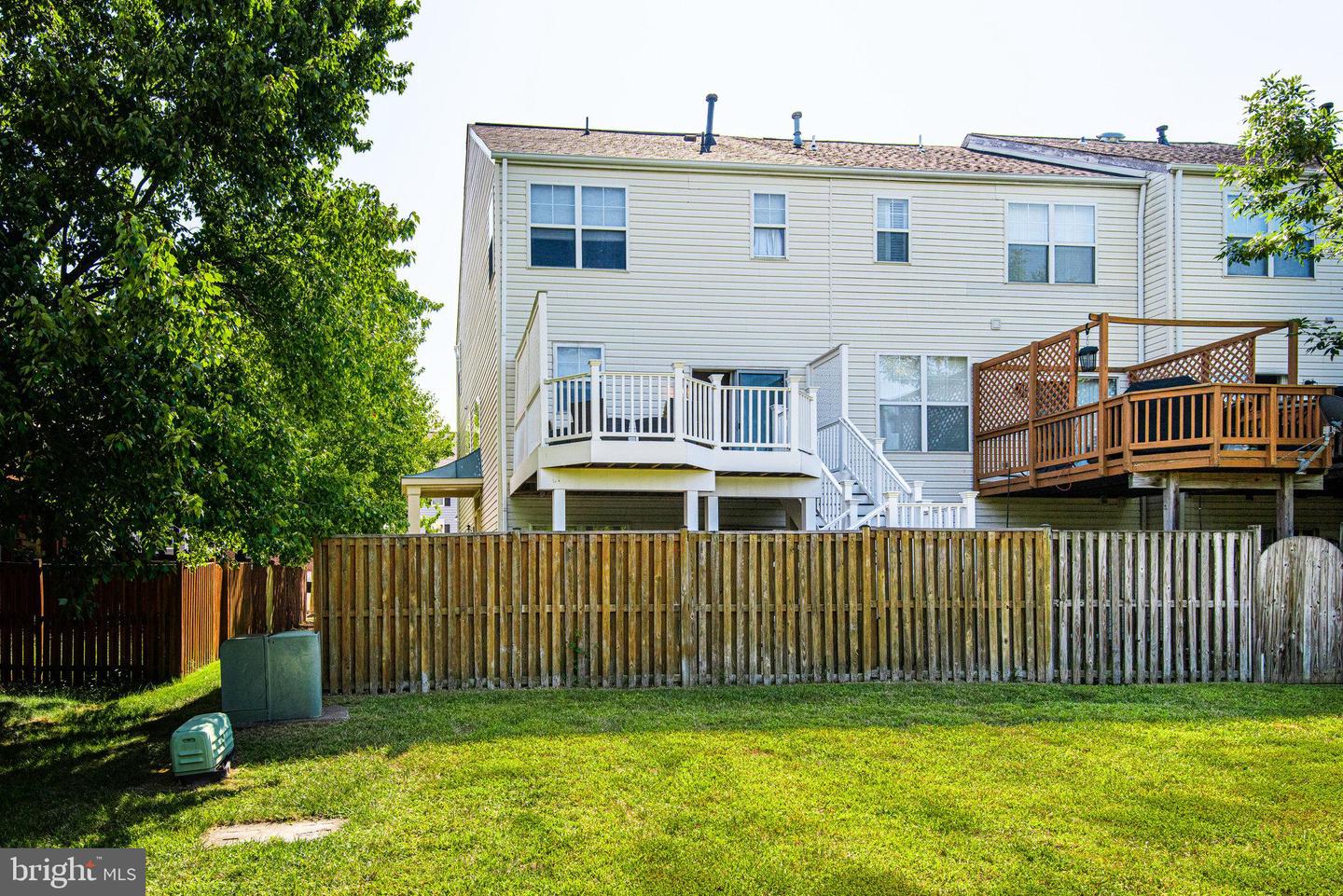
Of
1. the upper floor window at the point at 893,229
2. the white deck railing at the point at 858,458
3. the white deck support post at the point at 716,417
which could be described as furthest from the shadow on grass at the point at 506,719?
the upper floor window at the point at 893,229

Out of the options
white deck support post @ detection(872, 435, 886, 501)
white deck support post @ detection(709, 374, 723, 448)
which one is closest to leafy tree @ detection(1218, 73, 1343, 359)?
white deck support post @ detection(872, 435, 886, 501)

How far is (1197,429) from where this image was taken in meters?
13.0

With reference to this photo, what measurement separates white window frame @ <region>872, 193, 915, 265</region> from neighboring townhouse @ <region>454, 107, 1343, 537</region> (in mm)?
31

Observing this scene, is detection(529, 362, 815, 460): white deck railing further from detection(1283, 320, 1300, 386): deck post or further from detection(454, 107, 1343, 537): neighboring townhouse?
detection(1283, 320, 1300, 386): deck post

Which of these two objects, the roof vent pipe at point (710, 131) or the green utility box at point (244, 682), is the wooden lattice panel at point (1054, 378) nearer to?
the roof vent pipe at point (710, 131)

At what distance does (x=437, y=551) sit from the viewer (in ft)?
34.6

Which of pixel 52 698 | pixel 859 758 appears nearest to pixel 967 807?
pixel 859 758

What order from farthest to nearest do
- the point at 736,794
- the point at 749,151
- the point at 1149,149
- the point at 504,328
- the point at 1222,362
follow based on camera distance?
the point at 1149,149 < the point at 749,151 < the point at 504,328 < the point at 1222,362 < the point at 736,794

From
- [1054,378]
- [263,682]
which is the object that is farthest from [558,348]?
[263,682]

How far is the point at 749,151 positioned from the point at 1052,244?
17.9 ft

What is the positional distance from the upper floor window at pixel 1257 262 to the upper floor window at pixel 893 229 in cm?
520

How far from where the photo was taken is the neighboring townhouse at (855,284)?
16391 mm

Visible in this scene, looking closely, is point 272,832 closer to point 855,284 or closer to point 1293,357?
point 855,284

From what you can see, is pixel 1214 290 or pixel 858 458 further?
pixel 1214 290
